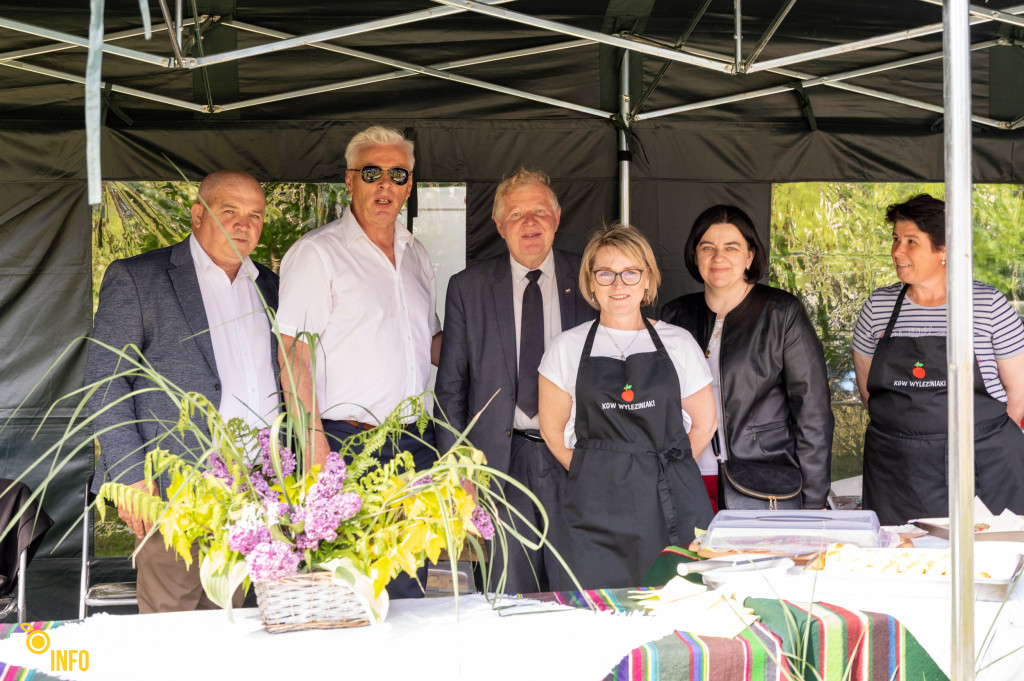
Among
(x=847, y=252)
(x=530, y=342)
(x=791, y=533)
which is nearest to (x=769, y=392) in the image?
(x=530, y=342)

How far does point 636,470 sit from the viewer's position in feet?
8.77

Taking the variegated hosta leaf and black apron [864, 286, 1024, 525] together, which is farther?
black apron [864, 286, 1024, 525]

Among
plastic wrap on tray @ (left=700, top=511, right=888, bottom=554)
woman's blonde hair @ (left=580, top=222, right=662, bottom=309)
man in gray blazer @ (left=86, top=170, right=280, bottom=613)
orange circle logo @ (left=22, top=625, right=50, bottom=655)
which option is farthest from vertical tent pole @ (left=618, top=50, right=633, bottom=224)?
orange circle logo @ (left=22, top=625, right=50, bottom=655)

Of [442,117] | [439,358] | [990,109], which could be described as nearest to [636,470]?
[439,358]

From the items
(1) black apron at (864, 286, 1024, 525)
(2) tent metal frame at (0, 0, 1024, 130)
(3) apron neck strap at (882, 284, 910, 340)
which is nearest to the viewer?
(2) tent metal frame at (0, 0, 1024, 130)

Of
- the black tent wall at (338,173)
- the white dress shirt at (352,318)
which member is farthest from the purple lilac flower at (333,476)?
the black tent wall at (338,173)

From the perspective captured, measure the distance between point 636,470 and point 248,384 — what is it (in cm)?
122

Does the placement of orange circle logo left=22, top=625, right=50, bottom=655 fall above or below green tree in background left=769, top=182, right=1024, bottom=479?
below

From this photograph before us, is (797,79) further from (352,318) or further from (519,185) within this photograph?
(352,318)

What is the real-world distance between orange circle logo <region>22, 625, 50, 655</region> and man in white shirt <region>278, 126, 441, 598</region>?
1.30 m

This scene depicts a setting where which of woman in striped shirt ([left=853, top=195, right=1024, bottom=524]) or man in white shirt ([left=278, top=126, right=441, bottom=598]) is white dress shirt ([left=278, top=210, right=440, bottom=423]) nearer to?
man in white shirt ([left=278, top=126, right=441, bottom=598])

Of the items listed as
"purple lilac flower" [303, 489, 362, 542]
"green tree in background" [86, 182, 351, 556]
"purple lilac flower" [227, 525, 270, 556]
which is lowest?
"purple lilac flower" [227, 525, 270, 556]

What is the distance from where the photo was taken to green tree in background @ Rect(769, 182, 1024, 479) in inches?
174

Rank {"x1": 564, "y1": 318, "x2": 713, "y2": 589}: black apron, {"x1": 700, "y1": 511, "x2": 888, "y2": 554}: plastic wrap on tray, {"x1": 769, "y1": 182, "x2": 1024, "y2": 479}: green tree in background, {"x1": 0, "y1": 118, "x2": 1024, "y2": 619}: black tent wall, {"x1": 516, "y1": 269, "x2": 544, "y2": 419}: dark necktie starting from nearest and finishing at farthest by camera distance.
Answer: {"x1": 700, "y1": 511, "x2": 888, "y2": 554}: plastic wrap on tray, {"x1": 564, "y1": 318, "x2": 713, "y2": 589}: black apron, {"x1": 516, "y1": 269, "x2": 544, "y2": 419}: dark necktie, {"x1": 0, "y1": 118, "x2": 1024, "y2": 619}: black tent wall, {"x1": 769, "y1": 182, "x2": 1024, "y2": 479}: green tree in background
